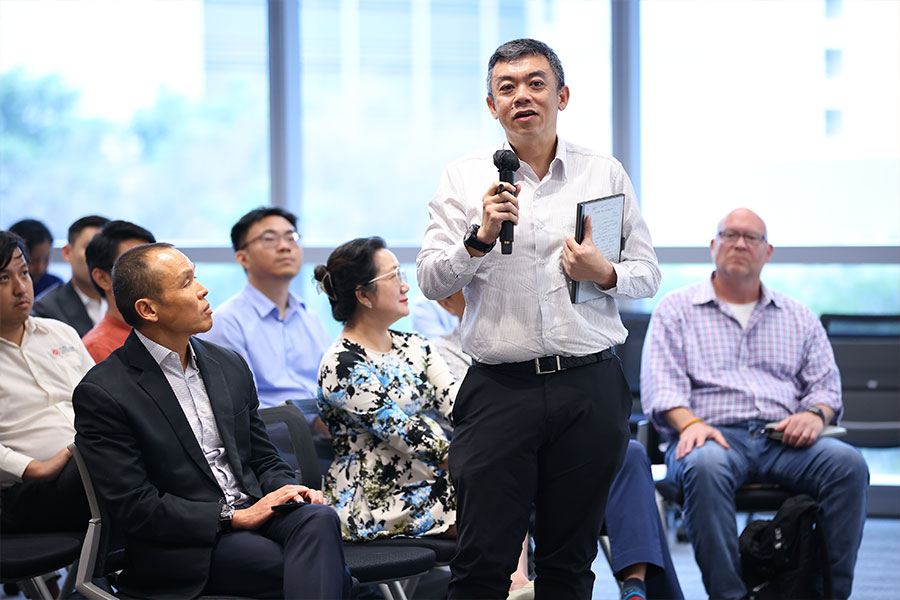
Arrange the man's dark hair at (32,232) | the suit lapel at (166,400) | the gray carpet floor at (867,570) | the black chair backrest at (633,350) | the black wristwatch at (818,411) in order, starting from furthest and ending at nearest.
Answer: the man's dark hair at (32,232) < the black chair backrest at (633,350) < the gray carpet floor at (867,570) < the black wristwatch at (818,411) < the suit lapel at (166,400)

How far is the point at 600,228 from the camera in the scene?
2.20 metres

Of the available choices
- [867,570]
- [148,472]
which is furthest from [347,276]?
[867,570]

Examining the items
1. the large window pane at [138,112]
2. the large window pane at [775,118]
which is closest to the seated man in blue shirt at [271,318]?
the large window pane at [138,112]

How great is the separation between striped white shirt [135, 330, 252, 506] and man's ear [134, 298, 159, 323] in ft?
0.17

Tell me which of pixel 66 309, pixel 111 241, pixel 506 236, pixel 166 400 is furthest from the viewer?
pixel 66 309

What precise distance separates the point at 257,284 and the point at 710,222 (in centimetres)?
275

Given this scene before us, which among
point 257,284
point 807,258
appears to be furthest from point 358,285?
point 807,258

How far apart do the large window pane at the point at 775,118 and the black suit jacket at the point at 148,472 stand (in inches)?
147

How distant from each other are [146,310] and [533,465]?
1064 millimetres

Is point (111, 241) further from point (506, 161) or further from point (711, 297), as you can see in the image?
point (711, 297)

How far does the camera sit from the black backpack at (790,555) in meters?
3.19

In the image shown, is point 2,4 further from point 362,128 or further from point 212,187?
point 362,128

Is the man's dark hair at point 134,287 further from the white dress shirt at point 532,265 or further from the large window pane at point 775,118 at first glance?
the large window pane at point 775,118

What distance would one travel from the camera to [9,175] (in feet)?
19.0
